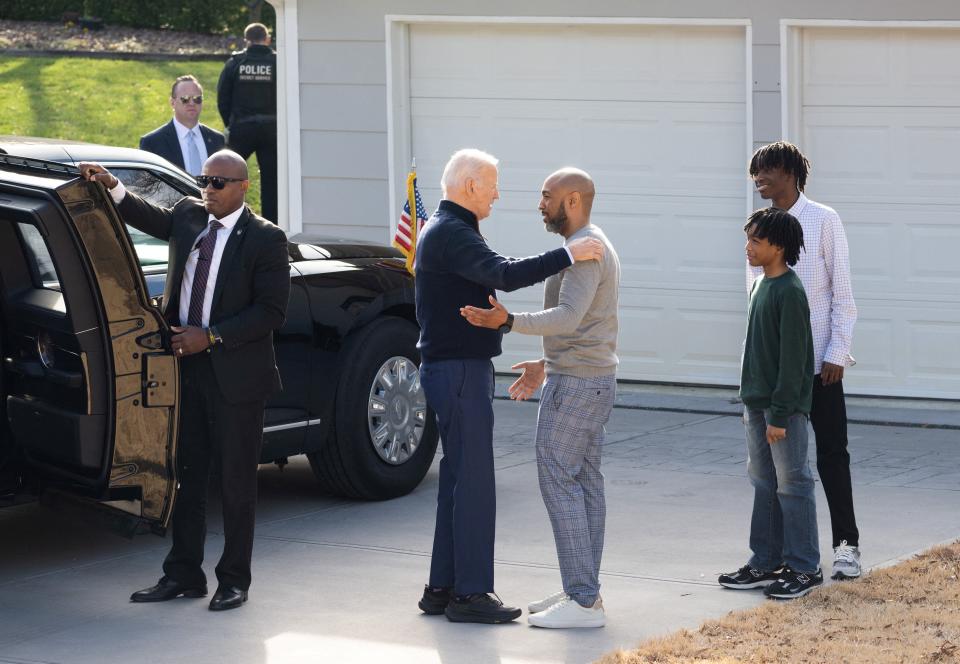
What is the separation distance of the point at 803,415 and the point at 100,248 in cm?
280

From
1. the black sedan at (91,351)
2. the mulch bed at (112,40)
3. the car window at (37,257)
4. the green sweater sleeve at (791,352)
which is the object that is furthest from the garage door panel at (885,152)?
the mulch bed at (112,40)

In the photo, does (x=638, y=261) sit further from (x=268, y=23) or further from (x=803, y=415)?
(x=268, y=23)

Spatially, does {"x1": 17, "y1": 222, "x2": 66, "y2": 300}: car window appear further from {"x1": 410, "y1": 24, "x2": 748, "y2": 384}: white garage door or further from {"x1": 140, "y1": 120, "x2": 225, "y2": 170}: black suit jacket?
{"x1": 410, "y1": 24, "x2": 748, "y2": 384}: white garage door

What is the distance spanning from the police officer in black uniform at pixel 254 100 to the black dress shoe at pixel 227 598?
23.4 feet

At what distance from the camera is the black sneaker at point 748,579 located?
655 cm

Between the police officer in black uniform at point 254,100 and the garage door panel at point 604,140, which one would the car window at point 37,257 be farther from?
the police officer in black uniform at point 254,100

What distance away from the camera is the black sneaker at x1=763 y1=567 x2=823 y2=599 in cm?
638

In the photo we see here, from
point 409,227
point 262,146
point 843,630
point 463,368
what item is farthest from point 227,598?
point 262,146

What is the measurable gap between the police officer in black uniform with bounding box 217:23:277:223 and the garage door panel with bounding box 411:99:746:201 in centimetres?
180

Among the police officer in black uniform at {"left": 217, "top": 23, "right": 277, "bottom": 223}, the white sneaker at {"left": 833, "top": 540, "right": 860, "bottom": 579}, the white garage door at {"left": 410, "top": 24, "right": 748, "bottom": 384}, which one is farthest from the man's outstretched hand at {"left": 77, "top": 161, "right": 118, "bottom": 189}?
the police officer in black uniform at {"left": 217, "top": 23, "right": 277, "bottom": 223}

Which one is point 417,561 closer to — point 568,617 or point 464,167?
point 568,617

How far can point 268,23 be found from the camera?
27125mm

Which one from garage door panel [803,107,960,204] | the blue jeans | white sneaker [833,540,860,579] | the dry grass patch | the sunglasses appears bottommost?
the dry grass patch

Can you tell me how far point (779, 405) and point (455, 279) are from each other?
4.52ft
